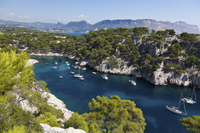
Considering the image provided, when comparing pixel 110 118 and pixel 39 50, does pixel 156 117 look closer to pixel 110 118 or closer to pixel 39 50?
pixel 110 118

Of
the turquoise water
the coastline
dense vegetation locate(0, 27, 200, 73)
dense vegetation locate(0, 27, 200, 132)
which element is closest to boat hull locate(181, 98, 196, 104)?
the turquoise water

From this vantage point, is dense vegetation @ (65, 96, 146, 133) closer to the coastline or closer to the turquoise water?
the coastline

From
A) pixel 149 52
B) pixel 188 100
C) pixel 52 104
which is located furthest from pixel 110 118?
pixel 149 52

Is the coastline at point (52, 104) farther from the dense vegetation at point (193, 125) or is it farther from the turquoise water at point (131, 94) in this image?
the dense vegetation at point (193, 125)

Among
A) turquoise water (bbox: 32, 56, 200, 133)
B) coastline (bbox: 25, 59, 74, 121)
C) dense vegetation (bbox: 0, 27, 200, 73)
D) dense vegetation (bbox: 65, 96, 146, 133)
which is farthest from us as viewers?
dense vegetation (bbox: 0, 27, 200, 73)

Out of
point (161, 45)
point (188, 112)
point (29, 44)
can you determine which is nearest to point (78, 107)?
point (188, 112)
